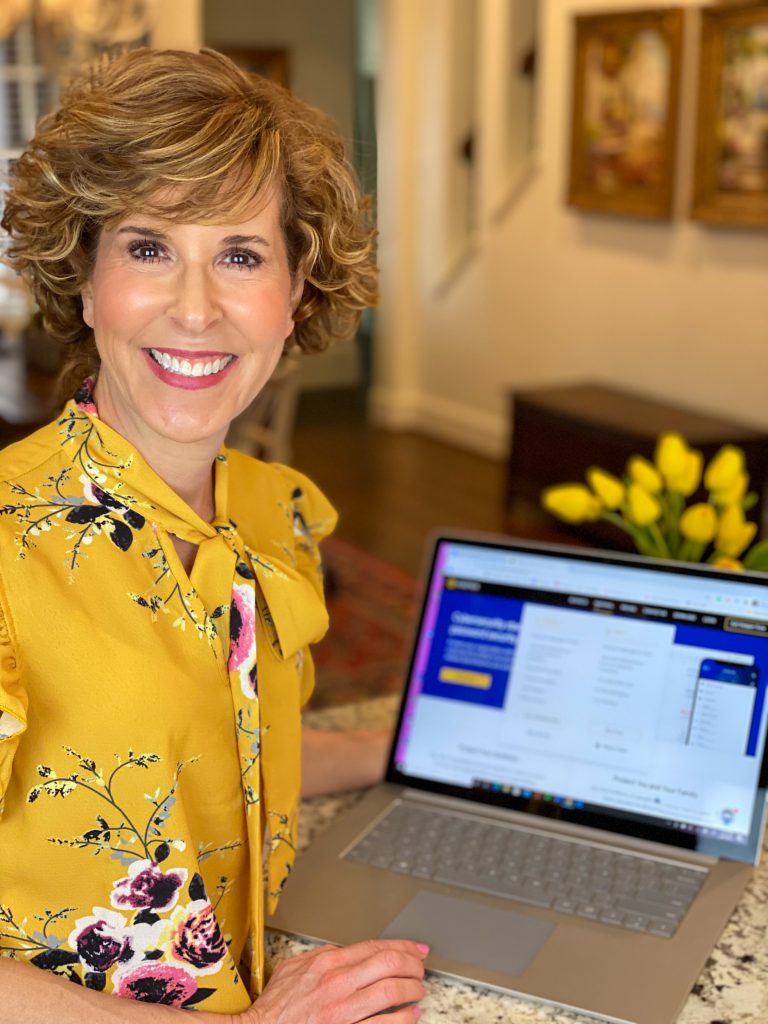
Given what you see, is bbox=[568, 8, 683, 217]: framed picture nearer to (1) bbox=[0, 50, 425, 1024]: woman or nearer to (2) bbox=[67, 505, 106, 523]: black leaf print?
(1) bbox=[0, 50, 425, 1024]: woman

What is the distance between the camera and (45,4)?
5.33 meters

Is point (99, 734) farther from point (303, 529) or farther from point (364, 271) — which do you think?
point (364, 271)

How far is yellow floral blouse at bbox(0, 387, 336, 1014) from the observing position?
97cm

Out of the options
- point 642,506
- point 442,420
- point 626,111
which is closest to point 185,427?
point 642,506

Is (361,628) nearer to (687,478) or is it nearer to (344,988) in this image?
(687,478)

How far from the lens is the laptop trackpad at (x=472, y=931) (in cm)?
111

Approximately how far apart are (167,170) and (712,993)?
0.80 m

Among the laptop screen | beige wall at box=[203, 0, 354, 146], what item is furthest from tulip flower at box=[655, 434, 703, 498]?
beige wall at box=[203, 0, 354, 146]

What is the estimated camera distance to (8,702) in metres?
0.90

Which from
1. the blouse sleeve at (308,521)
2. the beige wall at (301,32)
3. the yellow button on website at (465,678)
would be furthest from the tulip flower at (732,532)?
the beige wall at (301,32)

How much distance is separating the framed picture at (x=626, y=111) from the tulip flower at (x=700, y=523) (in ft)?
14.6

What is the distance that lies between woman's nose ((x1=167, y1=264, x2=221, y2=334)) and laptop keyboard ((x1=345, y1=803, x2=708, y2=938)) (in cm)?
54

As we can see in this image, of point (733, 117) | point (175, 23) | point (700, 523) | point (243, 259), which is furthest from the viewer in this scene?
point (175, 23)

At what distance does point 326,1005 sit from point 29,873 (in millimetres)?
254
